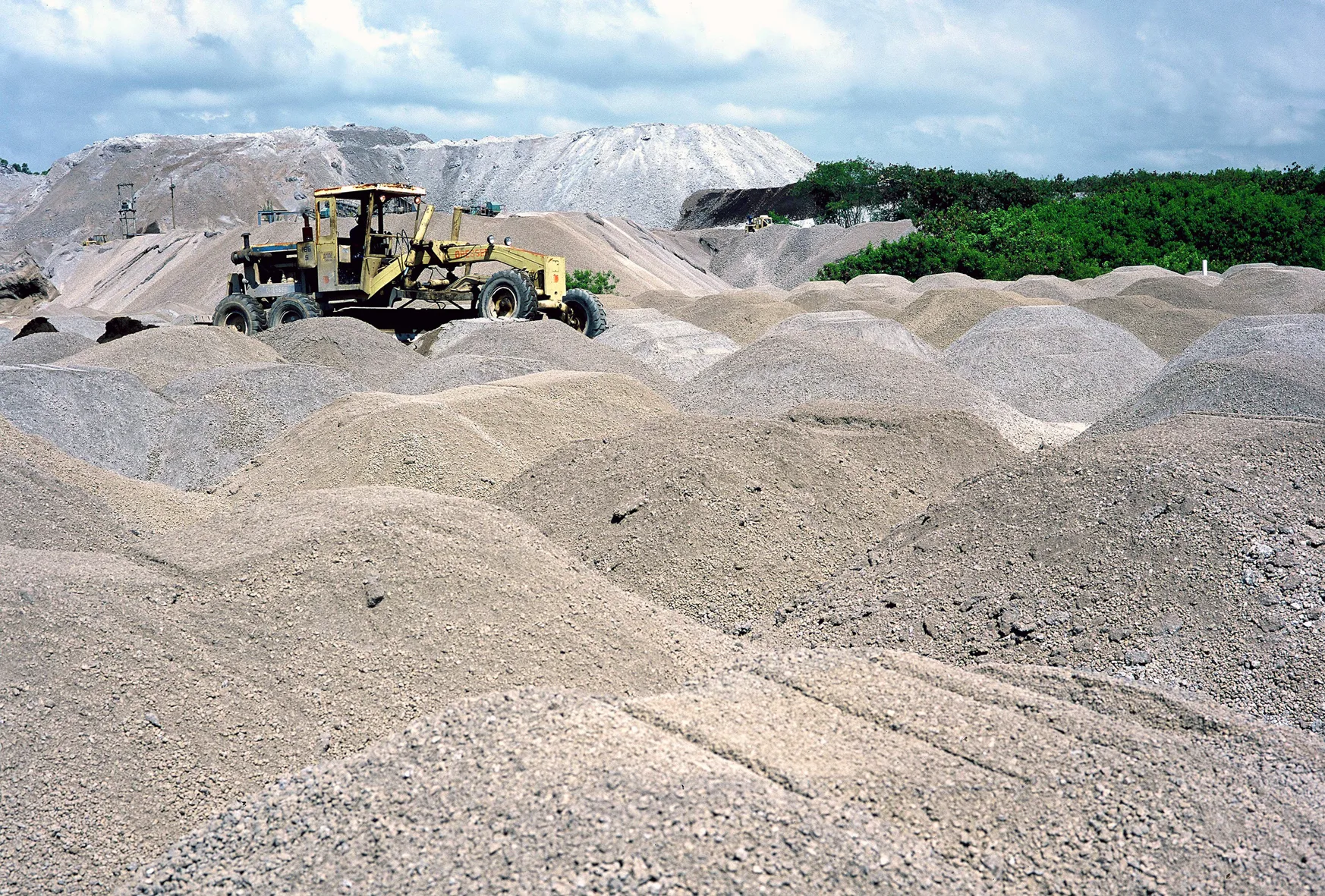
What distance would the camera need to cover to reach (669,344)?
17094 millimetres

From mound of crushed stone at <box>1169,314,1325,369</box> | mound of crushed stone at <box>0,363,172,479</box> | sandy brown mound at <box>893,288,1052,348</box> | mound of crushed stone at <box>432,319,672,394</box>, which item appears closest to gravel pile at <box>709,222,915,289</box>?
sandy brown mound at <box>893,288,1052,348</box>

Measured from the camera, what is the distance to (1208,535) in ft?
19.2

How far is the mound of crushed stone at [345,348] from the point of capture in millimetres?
14766

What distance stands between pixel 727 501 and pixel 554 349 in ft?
25.0

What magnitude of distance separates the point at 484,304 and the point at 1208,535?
1271 cm

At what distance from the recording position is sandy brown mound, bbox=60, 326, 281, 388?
13273 mm

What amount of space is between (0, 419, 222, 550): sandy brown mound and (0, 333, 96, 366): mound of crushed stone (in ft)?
26.1

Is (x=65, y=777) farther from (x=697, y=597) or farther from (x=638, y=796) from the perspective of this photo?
(x=697, y=597)

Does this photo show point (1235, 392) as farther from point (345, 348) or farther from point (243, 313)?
point (243, 313)

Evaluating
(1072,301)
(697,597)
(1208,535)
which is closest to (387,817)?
(697,597)

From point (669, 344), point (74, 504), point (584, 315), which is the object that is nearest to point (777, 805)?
point (74, 504)

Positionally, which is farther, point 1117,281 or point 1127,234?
point 1127,234

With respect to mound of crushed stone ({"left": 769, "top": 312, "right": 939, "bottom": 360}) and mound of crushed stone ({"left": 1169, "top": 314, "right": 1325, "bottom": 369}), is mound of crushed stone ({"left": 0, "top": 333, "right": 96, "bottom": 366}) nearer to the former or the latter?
mound of crushed stone ({"left": 769, "top": 312, "right": 939, "bottom": 360})

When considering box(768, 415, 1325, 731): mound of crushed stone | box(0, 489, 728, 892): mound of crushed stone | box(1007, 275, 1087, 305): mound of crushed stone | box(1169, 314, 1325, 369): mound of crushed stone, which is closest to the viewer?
box(0, 489, 728, 892): mound of crushed stone
